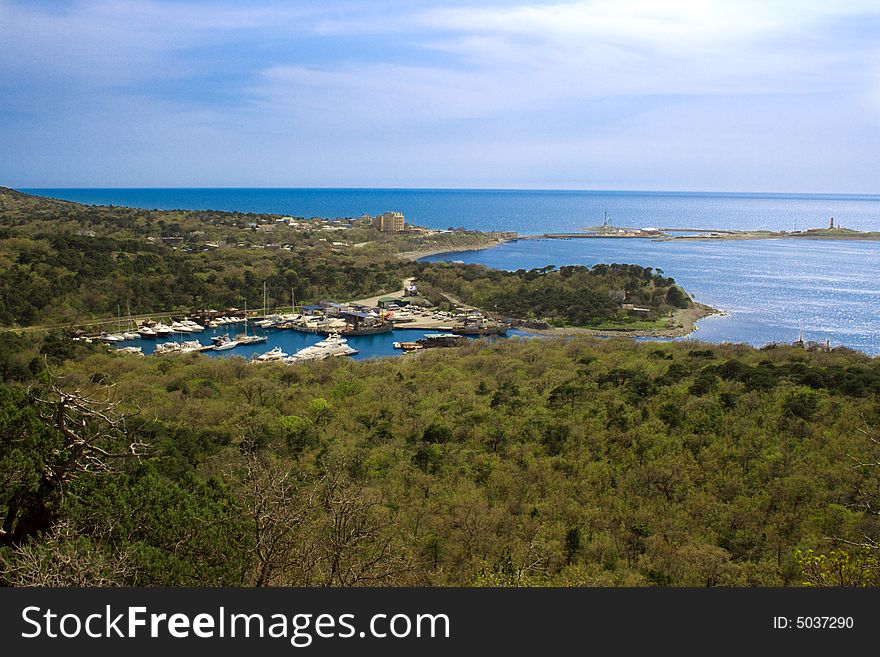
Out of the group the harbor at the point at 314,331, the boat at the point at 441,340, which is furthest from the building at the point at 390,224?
the boat at the point at 441,340

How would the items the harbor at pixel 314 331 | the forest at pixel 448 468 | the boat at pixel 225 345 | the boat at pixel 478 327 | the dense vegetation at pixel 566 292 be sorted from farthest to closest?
the dense vegetation at pixel 566 292
the boat at pixel 478 327
the boat at pixel 225 345
the harbor at pixel 314 331
the forest at pixel 448 468

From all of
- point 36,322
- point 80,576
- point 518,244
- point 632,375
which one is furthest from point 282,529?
point 518,244

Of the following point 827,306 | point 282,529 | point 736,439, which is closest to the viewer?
point 282,529

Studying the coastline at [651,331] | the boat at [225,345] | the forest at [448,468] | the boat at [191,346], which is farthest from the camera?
the coastline at [651,331]

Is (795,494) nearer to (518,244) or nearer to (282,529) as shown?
(282,529)

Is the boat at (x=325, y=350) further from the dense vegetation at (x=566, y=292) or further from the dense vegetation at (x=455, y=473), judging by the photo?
the dense vegetation at (x=566, y=292)

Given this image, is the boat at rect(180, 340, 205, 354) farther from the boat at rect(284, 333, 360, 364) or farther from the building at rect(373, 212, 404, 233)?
the building at rect(373, 212, 404, 233)

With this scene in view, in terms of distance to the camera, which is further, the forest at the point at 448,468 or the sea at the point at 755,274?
the sea at the point at 755,274
